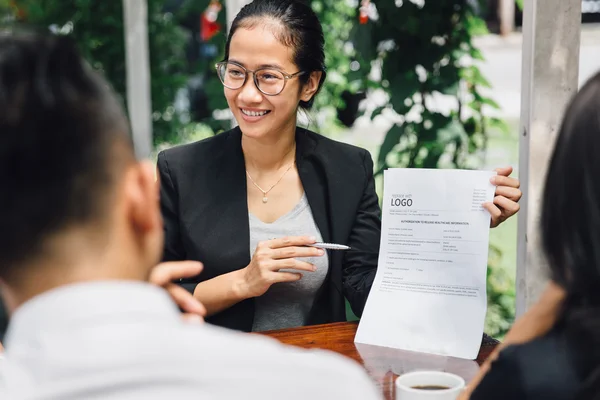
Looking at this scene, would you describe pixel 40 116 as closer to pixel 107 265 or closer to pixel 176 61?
pixel 107 265

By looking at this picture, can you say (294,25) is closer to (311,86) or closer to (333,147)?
(311,86)

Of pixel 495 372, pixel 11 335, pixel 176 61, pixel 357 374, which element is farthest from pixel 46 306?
pixel 176 61

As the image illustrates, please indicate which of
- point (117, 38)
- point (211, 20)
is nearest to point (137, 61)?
point (211, 20)

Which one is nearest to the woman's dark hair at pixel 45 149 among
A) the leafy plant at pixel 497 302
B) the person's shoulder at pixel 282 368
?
the person's shoulder at pixel 282 368

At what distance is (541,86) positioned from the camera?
1.88 meters

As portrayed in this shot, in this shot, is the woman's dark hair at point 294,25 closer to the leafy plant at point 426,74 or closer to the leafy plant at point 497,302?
the leafy plant at point 426,74

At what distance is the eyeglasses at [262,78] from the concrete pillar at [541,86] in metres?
0.65

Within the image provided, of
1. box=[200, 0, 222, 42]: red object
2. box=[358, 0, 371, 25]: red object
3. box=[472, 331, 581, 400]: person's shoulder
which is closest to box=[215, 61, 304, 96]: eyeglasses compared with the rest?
box=[358, 0, 371, 25]: red object

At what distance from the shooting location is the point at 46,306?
1.99 feet

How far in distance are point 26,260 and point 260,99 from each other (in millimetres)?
1195

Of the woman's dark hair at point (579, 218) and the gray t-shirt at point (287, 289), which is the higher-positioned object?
the woman's dark hair at point (579, 218)

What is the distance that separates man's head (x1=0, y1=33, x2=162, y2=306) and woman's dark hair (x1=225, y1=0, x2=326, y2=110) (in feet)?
3.86

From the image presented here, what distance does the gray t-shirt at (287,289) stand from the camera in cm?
179

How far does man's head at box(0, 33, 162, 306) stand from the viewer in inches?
24.4
